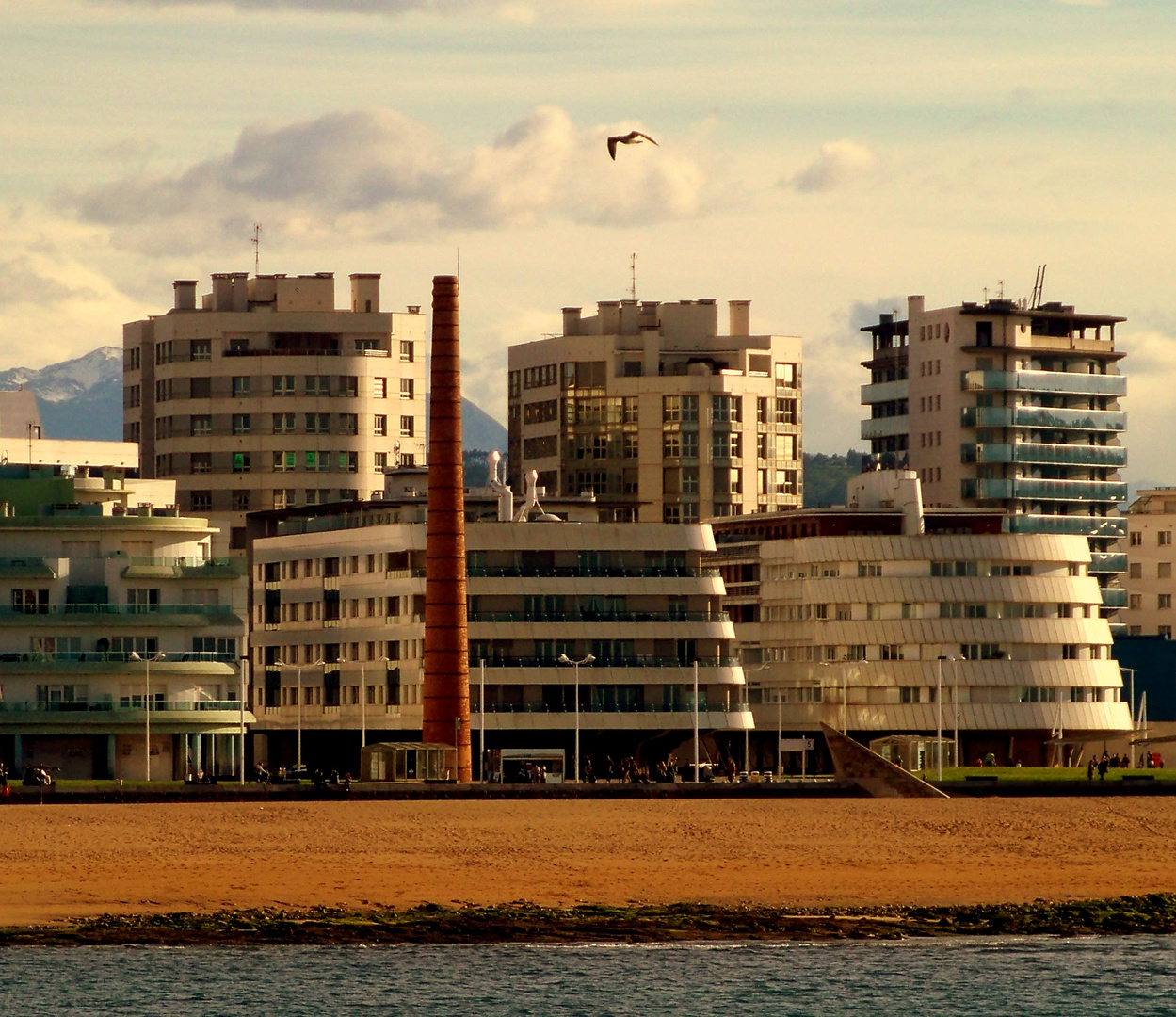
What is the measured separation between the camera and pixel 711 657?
163m

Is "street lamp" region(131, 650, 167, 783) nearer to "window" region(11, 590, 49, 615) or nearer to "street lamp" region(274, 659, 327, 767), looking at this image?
"window" region(11, 590, 49, 615)

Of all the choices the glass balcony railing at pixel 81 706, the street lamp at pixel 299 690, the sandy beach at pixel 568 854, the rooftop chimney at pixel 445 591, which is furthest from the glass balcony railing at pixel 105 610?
the street lamp at pixel 299 690

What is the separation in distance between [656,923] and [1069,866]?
19.0 metres

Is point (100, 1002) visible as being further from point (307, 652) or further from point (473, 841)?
point (307, 652)

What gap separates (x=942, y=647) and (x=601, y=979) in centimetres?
10302

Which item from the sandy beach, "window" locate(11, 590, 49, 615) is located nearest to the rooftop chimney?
"window" locate(11, 590, 49, 615)

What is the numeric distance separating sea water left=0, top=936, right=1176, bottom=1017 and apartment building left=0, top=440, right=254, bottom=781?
190ft

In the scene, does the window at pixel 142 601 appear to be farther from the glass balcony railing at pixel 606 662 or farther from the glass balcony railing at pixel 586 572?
the glass balcony railing at pixel 586 572

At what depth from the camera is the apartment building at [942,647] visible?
175 metres

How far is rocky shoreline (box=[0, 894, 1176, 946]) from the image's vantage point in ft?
253

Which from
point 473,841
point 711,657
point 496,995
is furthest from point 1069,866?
point 711,657

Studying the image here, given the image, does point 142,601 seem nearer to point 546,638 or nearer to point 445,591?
point 445,591

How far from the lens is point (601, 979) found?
2923 inches

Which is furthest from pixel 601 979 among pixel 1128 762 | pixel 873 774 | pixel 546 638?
pixel 1128 762
